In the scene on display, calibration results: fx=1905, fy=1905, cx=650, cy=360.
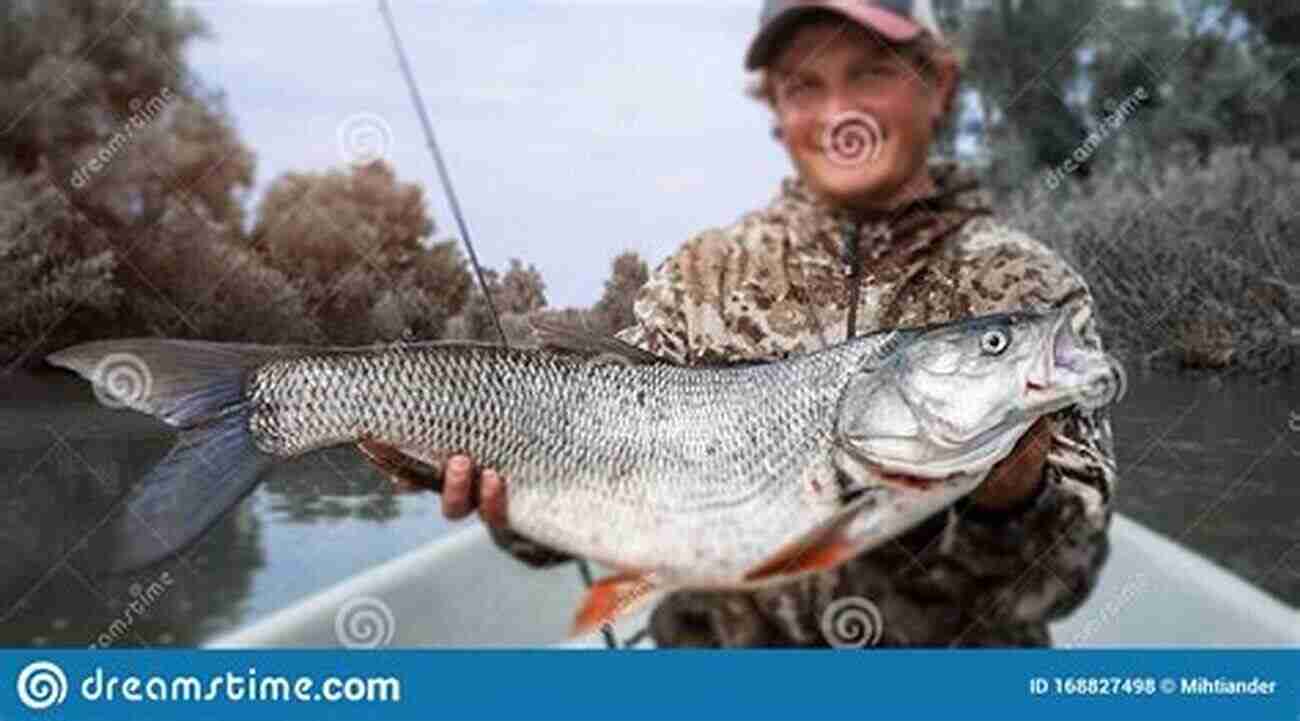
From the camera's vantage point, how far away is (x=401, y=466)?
3227mm

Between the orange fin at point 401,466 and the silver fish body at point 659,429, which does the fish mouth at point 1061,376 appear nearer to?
→ the silver fish body at point 659,429

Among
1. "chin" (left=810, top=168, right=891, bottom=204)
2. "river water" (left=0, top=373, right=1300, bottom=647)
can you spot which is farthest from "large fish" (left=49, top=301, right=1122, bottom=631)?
"chin" (left=810, top=168, right=891, bottom=204)

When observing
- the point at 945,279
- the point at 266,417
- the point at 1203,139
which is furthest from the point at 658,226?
the point at 1203,139

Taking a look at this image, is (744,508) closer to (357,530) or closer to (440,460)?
(440,460)

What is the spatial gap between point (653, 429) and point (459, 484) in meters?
0.34

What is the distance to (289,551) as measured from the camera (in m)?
3.53

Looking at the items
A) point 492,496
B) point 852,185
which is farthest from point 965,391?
point 492,496

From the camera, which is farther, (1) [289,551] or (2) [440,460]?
(1) [289,551]

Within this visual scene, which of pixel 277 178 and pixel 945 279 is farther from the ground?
pixel 945 279

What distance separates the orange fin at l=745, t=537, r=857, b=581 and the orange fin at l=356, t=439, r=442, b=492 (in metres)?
0.56

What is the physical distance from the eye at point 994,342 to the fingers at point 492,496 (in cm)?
83

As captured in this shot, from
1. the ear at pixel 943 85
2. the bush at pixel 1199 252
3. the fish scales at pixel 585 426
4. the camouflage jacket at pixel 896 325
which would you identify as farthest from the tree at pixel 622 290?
the bush at pixel 1199 252

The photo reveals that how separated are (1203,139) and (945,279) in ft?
2.14

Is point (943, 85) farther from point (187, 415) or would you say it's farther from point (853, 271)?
point (187, 415)
